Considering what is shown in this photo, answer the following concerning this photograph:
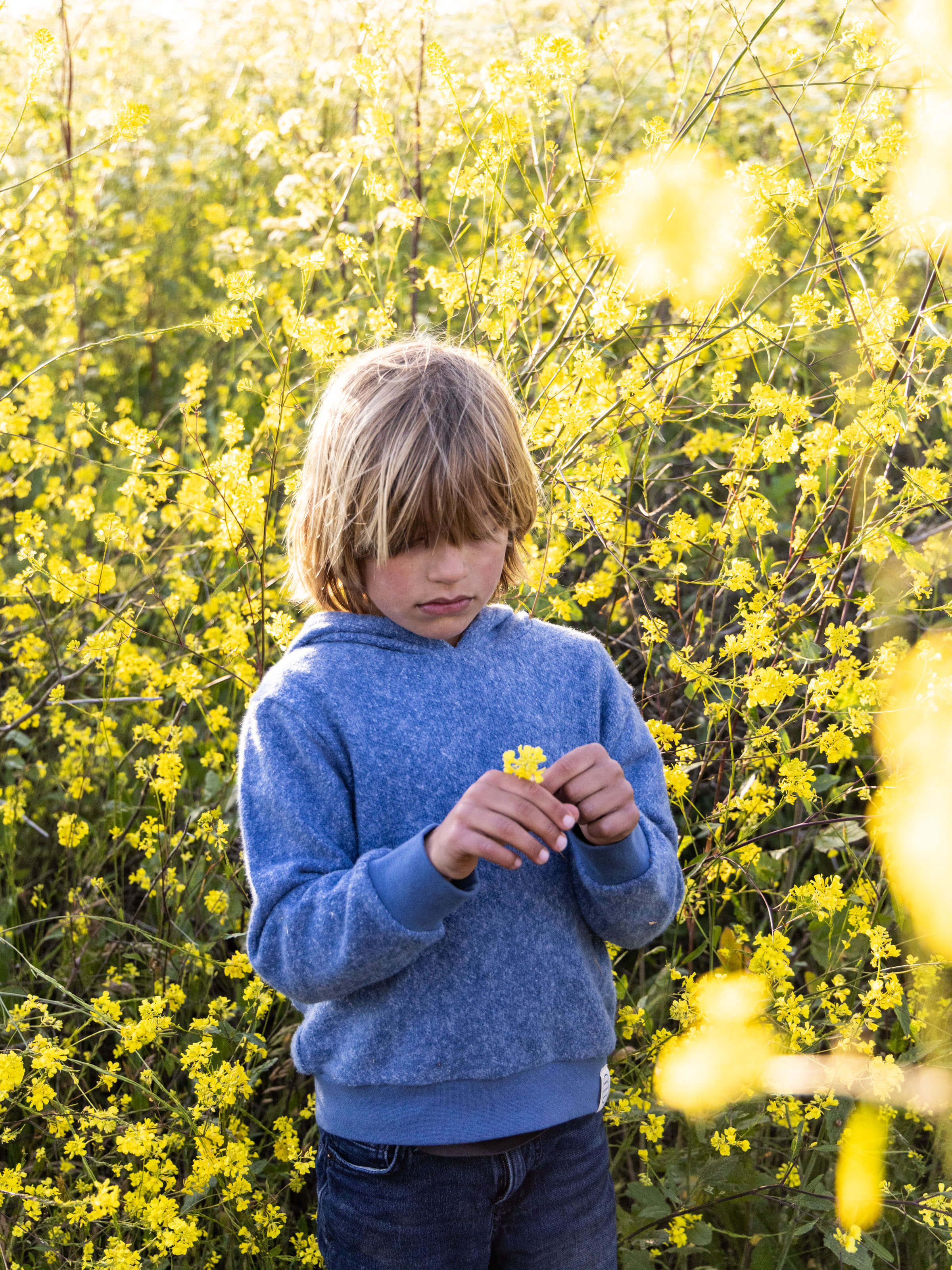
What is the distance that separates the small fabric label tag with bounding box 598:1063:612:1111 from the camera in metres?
1.39

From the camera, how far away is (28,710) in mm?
2254

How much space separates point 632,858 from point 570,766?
7.1 inches

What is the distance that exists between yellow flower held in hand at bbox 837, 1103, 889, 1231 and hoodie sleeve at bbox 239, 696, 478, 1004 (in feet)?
2.89

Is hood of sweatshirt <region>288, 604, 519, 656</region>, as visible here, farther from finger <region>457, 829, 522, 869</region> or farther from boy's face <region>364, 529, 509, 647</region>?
finger <region>457, 829, 522, 869</region>

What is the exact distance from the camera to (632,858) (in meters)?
1.25

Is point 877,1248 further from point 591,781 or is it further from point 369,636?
point 369,636

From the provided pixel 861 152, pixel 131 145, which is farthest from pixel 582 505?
pixel 131 145

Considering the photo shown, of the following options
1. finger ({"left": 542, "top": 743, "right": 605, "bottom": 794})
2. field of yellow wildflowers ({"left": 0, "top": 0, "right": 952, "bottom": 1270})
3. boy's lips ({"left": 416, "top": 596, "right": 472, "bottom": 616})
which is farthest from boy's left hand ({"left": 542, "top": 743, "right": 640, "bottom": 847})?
field of yellow wildflowers ({"left": 0, "top": 0, "right": 952, "bottom": 1270})

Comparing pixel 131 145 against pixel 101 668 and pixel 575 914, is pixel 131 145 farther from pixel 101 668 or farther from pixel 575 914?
pixel 575 914

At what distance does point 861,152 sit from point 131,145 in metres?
3.98

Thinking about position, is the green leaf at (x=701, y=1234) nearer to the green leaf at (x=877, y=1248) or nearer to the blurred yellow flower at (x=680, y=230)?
the green leaf at (x=877, y=1248)

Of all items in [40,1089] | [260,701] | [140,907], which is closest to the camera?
[260,701]

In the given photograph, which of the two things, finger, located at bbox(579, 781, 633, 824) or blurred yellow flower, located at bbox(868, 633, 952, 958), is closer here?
finger, located at bbox(579, 781, 633, 824)

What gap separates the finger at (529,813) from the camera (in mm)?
1051
